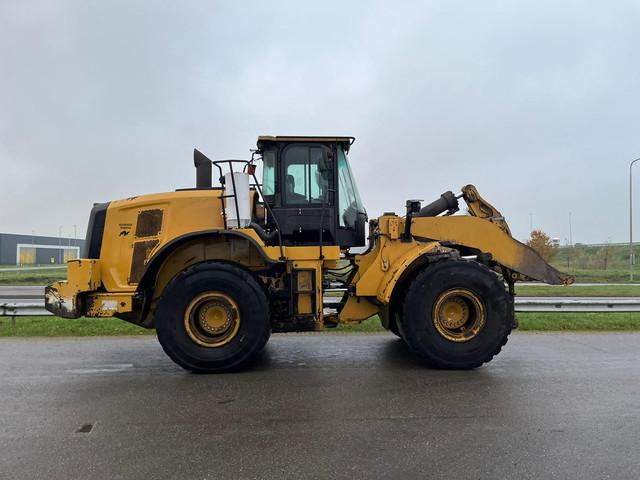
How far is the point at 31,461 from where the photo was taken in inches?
130

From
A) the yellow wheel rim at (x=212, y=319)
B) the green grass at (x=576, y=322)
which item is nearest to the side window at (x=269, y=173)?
the yellow wheel rim at (x=212, y=319)

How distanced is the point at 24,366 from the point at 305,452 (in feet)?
14.3

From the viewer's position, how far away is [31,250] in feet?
240

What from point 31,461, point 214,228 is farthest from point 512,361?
point 31,461

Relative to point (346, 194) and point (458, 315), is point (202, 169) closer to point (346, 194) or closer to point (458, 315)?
point (346, 194)

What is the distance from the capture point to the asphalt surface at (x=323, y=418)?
10.6ft

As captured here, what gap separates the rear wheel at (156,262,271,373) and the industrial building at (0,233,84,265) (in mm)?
66446

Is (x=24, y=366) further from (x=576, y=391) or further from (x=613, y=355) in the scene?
(x=613, y=355)

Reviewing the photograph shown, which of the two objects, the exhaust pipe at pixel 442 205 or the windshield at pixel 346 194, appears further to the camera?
the exhaust pipe at pixel 442 205

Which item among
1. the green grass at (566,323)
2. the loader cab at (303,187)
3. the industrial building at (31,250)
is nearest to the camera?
the loader cab at (303,187)

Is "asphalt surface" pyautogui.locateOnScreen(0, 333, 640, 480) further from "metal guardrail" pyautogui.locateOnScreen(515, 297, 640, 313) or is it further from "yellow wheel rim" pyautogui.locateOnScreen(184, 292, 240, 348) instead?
"metal guardrail" pyautogui.locateOnScreen(515, 297, 640, 313)

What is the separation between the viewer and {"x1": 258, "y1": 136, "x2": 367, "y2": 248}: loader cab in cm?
613

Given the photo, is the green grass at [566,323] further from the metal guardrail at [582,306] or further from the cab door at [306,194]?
the cab door at [306,194]

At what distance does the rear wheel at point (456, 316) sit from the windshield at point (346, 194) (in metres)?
1.22
